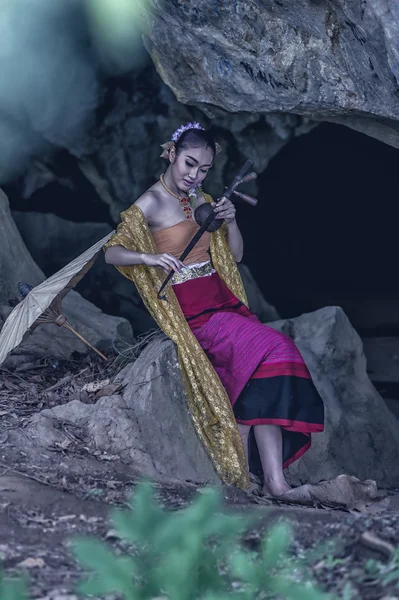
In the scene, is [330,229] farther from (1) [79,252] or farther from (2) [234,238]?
(2) [234,238]

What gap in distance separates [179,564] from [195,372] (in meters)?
2.09

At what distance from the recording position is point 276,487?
414cm

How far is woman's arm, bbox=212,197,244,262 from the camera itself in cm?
427

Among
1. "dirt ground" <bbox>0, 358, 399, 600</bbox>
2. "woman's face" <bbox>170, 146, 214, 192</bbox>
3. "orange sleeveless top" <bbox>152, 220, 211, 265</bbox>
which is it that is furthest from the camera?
"orange sleeveless top" <bbox>152, 220, 211, 265</bbox>

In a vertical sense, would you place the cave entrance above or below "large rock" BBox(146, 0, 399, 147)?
below

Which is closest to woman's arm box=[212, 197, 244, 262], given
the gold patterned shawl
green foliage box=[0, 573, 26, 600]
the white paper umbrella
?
the gold patterned shawl

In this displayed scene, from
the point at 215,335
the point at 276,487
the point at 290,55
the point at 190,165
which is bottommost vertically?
the point at 276,487

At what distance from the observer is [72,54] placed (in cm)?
639

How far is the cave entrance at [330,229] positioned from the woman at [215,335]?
2.64 m

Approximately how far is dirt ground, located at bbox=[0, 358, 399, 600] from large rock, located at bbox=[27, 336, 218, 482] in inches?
3.9

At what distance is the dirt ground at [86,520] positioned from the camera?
8.30ft

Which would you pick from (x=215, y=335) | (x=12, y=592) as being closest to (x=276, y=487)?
(x=215, y=335)

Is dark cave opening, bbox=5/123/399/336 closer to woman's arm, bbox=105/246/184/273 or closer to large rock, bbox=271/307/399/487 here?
large rock, bbox=271/307/399/487

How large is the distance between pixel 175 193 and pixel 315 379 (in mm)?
1934
